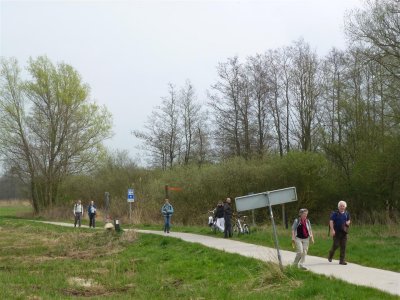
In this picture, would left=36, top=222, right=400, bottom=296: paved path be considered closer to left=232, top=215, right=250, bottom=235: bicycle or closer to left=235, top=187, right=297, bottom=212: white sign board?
left=235, top=187, right=297, bottom=212: white sign board

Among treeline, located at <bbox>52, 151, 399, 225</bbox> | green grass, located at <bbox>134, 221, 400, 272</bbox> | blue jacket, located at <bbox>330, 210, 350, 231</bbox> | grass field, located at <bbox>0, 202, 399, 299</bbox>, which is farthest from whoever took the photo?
treeline, located at <bbox>52, 151, 399, 225</bbox>

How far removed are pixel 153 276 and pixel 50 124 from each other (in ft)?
132

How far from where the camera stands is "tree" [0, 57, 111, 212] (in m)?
51.2

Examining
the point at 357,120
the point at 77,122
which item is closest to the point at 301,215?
the point at 357,120

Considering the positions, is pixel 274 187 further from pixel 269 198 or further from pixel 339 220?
pixel 269 198

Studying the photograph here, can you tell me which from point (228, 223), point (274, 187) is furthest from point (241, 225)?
point (274, 187)

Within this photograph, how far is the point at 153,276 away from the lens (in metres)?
14.0

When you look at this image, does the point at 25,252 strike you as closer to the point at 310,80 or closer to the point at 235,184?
the point at 235,184

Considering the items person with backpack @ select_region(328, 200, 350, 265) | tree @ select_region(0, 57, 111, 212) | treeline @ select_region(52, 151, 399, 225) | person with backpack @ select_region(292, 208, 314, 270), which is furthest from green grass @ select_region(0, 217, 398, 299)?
tree @ select_region(0, 57, 111, 212)

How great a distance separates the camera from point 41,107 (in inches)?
2024

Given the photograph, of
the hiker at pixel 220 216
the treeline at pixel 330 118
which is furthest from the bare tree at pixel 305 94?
the hiker at pixel 220 216

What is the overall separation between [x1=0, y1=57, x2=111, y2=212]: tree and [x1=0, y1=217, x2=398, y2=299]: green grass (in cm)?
3009

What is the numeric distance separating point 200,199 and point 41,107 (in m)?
23.3

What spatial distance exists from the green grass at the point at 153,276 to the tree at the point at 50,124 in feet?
98.7
